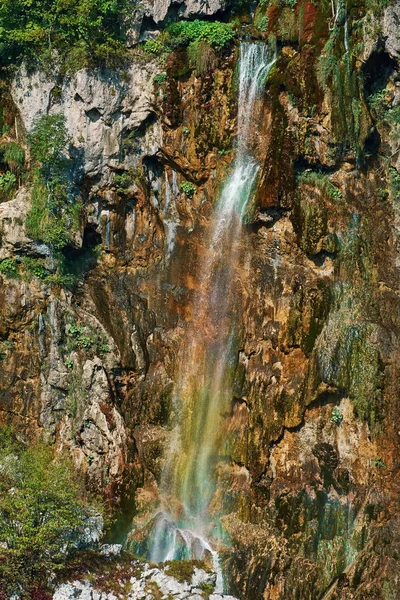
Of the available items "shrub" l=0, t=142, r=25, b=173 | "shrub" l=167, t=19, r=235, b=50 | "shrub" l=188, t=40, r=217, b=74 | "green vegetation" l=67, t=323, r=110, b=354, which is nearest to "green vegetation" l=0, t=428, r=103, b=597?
"green vegetation" l=67, t=323, r=110, b=354

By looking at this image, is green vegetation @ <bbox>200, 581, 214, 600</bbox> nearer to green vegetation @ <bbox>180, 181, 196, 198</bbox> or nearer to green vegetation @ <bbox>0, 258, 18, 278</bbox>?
green vegetation @ <bbox>0, 258, 18, 278</bbox>

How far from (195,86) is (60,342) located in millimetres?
7550

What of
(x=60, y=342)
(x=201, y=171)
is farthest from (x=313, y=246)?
(x=60, y=342)

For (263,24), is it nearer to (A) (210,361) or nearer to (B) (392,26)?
(B) (392,26)

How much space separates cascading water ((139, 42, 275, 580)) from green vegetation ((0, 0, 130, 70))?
360cm

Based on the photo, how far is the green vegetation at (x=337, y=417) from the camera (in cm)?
2002

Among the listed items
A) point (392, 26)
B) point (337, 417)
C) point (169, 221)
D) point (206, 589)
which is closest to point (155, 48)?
point (169, 221)

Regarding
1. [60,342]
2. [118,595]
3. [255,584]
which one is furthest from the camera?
[60,342]

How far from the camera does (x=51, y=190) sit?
21.0m

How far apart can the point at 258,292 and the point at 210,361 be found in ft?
7.05

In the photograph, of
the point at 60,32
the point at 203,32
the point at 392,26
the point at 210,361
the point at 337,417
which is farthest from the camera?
the point at 203,32

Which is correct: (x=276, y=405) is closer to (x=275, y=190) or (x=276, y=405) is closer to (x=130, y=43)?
(x=275, y=190)

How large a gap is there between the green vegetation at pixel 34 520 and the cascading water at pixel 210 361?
2.72 metres

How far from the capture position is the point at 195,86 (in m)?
21.9
